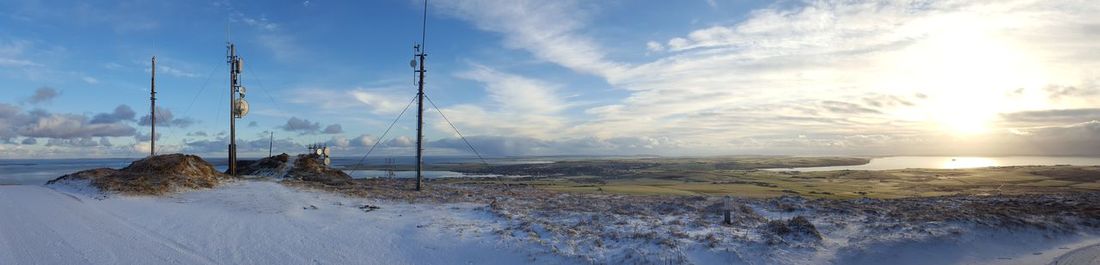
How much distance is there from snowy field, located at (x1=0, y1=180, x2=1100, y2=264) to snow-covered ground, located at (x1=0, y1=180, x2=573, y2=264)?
28 millimetres

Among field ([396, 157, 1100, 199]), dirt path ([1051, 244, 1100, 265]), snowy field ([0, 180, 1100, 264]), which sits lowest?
field ([396, 157, 1100, 199])

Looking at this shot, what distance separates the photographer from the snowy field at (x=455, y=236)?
9.84 m

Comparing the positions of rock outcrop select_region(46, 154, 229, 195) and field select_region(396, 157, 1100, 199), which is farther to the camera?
field select_region(396, 157, 1100, 199)

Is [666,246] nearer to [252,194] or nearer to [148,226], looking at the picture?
[148,226]

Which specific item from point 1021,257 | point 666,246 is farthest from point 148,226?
point 1021,257

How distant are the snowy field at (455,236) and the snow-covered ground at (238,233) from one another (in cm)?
3

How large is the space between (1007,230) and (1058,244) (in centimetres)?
102

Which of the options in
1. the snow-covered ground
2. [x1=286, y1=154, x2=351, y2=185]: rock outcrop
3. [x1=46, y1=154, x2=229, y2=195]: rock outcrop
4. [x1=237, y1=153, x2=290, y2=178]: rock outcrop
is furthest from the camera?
[x1=237, y1=153, x2=290, y2=178]: rock outcrop

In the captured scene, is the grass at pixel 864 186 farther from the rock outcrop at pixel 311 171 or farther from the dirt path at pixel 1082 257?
the dirt path at pixel 1082 257

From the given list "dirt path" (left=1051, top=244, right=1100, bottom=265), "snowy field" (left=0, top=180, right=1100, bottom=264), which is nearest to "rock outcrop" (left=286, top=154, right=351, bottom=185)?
"snowy field" (left=0, top=180, right=1100, bottom=264)

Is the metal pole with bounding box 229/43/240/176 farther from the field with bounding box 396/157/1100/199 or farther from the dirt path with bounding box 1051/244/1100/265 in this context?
the dirt path with bounding box 1051/244/1100/265

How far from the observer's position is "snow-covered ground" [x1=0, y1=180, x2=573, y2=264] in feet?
30.9

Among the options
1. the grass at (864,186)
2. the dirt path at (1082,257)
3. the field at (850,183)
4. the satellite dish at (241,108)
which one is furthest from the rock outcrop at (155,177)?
the dirt path at (1082,257)

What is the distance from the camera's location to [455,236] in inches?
456
